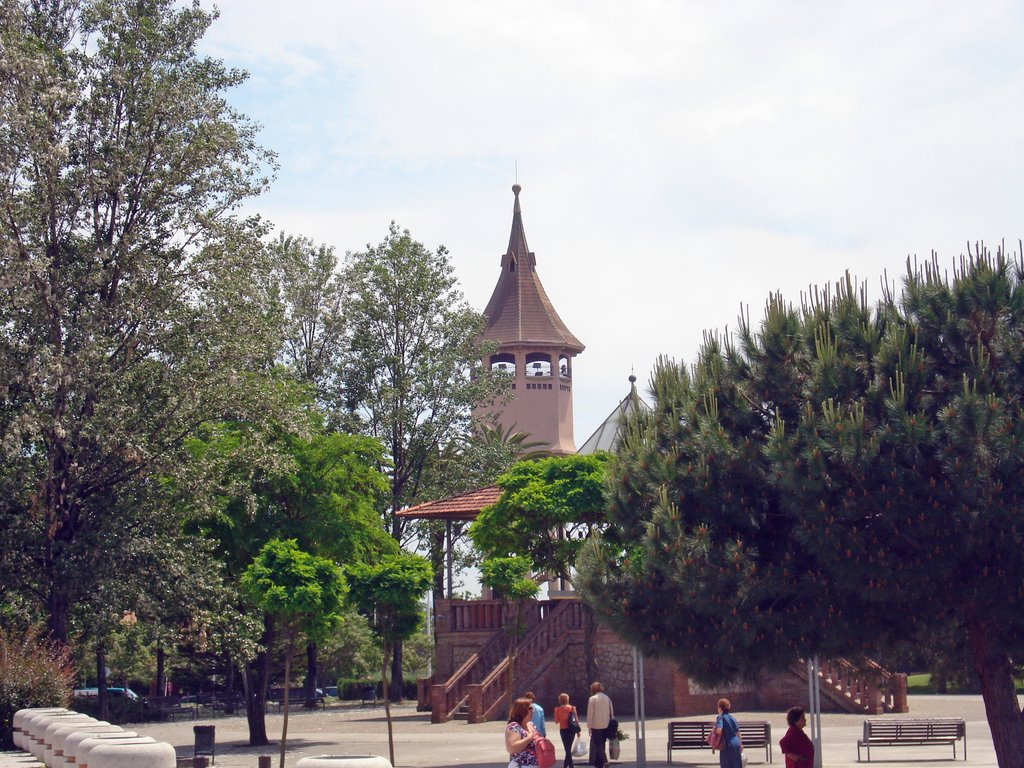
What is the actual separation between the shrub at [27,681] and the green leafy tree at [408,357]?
26.1m

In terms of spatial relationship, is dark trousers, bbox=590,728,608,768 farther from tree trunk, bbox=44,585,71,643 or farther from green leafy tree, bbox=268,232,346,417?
green leafy tree, bbox=268,232,346,417

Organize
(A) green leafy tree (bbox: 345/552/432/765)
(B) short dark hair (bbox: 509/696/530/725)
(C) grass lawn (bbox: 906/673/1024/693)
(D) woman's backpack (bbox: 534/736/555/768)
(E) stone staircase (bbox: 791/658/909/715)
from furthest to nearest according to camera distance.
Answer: (C) grass lawn (bbox: 906/673/1024/693) → (E) stone staircase (bbox: 791/658/909/715) → (A) green leafy tree (bbox: 345/552/432/765) → (B) short dark hair (bbox: 509/696/530/725) → (D) woman's backpack (bbox: 534/736/555/768)

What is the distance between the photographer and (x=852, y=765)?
75.9 ft

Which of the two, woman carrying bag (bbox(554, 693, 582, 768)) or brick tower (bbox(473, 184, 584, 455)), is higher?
brick tower (bbox(473, 184, 584, 455))

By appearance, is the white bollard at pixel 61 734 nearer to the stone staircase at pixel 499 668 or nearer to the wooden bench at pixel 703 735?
the wooden bench at pixel 703 735

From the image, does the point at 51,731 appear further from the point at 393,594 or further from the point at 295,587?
the point at 393,594

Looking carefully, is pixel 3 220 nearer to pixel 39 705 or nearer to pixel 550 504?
pixel 39 705

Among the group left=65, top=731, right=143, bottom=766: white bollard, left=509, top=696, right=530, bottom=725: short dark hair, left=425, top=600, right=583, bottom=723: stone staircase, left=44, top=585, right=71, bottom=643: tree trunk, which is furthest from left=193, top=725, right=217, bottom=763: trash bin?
left=509, top=696, right=530, bottom=725: short dark hair

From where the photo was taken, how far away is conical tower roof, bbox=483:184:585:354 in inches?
2758

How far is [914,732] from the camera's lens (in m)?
24.0

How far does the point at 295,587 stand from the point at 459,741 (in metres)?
7.57

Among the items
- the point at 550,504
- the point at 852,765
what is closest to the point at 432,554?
the point at 550,504

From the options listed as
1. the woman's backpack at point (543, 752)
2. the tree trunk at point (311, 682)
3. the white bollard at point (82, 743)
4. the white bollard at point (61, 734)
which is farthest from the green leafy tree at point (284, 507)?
the woman's backpack at point (543, 752)

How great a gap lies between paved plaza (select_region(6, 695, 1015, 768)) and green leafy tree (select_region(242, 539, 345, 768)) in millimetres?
2807
